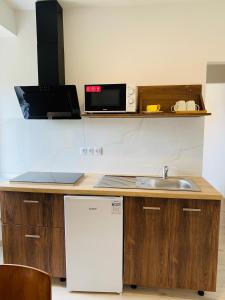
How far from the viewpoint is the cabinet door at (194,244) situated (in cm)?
182

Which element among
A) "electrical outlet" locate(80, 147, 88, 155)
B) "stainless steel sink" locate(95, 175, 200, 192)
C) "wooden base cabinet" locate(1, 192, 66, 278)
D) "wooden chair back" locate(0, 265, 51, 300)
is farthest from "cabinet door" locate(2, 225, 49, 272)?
"wooden chair back" locate(0, 265, 51, 300)

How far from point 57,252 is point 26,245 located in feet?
0.92

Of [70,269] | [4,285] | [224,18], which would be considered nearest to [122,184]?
[70,269]

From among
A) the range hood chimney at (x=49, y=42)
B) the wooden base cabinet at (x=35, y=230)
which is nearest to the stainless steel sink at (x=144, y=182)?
the wooden base cabinet at (x=35, y=230)

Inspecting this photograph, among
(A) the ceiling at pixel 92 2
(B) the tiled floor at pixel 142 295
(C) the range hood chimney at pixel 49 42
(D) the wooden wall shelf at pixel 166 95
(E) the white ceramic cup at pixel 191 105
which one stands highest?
(A) the ceiling at pixel 92 2

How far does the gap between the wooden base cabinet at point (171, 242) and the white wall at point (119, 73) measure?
0.61 metres

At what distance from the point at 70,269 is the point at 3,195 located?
836 millimetres

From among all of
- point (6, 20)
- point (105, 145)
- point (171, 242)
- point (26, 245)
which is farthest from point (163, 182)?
point (6, 20)

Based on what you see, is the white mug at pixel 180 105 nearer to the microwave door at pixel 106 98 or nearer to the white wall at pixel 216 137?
the microwave door at pixel 106 98

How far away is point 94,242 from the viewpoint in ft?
6.29

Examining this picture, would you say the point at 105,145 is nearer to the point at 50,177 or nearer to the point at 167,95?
the point at 50,177

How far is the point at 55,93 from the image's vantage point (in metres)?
2.13

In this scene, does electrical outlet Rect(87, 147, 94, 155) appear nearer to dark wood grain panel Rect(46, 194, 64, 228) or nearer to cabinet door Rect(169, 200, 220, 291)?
dark wood grain panel Rect(46, 194, 64, 228)

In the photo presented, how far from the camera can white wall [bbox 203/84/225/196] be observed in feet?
14.0
